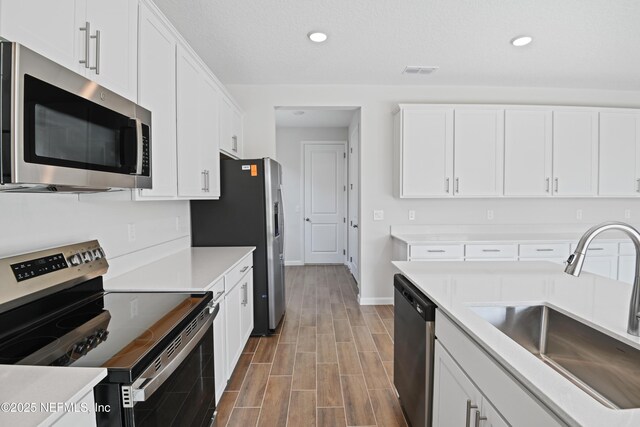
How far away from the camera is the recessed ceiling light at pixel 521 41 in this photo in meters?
2.68

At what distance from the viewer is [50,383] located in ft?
2.57

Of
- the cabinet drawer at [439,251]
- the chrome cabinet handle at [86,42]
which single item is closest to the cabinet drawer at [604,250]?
the cabinet drawer at [439,251]

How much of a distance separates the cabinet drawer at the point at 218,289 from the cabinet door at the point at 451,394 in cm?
119

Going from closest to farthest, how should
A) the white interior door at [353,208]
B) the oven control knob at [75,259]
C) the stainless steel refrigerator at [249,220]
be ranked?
the oven control knob at [75,259] → the stainless steel refrigerator at [249,220] → the white interior door at [353,208]

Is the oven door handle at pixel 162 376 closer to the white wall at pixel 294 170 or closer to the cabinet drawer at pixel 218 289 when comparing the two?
the cabinet drawer at pixel 218 289

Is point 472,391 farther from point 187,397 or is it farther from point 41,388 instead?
point 41,388

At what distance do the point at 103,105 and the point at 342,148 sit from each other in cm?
519

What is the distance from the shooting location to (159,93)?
1.80 metres

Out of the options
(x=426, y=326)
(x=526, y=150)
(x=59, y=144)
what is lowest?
(x=426, y=326)

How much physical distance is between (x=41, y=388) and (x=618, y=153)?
204 inches

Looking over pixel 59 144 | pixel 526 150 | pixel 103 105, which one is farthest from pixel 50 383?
pixel 526 150

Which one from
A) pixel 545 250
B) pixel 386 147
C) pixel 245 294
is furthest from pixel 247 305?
pixel 545 250

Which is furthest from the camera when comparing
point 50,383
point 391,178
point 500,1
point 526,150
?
point 391,178

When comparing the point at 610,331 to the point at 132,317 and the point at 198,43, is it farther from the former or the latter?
the point at 198,43
